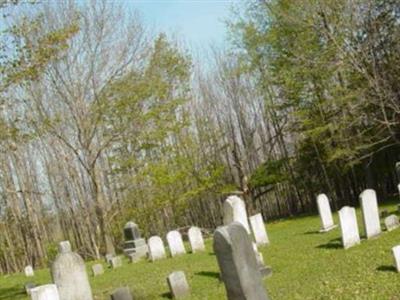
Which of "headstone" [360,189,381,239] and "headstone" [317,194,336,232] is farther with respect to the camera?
"headstone" [317,194,336,232]

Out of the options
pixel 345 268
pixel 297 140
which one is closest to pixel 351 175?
pixel 297 140

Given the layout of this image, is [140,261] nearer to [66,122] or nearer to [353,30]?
[66,122]

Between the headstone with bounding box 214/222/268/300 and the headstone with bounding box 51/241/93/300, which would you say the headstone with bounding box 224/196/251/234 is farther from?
the headstone with bounding box 214/222/268/300

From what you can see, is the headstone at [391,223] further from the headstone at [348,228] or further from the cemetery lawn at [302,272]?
the headstone at [348,228]

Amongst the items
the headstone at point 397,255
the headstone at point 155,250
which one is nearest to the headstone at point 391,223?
the headstone at point 397,255

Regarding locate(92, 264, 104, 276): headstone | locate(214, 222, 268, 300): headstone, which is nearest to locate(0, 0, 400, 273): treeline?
locate(92, 264, 104, 276): headstone

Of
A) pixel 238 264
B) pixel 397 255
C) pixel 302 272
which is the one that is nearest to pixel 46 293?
pixel 238 264

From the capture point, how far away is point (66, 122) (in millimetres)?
28484

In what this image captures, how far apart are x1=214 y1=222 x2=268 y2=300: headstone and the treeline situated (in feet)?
54.9

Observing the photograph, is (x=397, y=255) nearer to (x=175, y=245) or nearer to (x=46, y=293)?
(x=46, y=293)

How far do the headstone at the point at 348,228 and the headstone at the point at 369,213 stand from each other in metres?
0.45

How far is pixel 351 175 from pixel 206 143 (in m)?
9.63

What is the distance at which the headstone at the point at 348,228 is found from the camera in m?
12.9

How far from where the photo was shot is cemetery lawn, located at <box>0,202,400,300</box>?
9.14 metres
